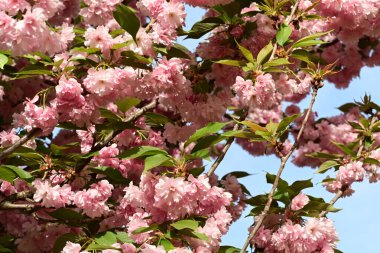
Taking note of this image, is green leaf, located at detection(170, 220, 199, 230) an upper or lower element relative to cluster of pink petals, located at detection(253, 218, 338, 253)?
lower

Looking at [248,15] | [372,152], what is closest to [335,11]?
[248,15]

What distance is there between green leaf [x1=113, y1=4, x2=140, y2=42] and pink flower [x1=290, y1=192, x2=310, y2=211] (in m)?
1.56

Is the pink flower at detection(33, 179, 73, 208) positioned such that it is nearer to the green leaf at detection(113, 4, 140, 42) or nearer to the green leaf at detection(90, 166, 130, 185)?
the green leaf at detection(90, 166, 130, 185)

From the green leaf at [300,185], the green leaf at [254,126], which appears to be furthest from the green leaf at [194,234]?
the green leaf at [300,185]

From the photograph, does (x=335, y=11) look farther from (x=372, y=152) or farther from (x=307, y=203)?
(x=307, y=203)

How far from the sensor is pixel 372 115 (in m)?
5.71

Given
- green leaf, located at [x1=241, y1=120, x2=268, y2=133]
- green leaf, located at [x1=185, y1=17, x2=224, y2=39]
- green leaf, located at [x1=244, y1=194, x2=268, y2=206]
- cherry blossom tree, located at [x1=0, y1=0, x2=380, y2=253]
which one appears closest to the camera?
cherry blossom tree, located at [x1=0, y1=0, x2=380, y2=253]

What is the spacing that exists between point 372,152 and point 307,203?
42.3 inches

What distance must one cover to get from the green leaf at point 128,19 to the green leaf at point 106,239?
121cm

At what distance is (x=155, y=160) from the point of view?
3342 millimetres

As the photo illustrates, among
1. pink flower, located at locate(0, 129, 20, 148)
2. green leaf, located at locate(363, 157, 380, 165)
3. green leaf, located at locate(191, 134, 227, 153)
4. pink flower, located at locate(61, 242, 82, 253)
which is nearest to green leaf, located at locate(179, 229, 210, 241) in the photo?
green leaf, located at locate(191, 134, 227, 153)

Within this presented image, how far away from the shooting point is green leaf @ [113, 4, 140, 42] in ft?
12.6

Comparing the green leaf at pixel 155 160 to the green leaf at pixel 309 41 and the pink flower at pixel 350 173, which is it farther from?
the pink flower at pixel 350 173

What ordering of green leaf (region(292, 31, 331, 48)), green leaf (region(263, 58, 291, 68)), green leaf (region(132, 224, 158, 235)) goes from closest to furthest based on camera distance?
1. green leaf (region(132, 224, 158, 235))
2. green leaf (region(263, 58, 291, 68))
3. green leaf (region(292, 31, 331, 48))
